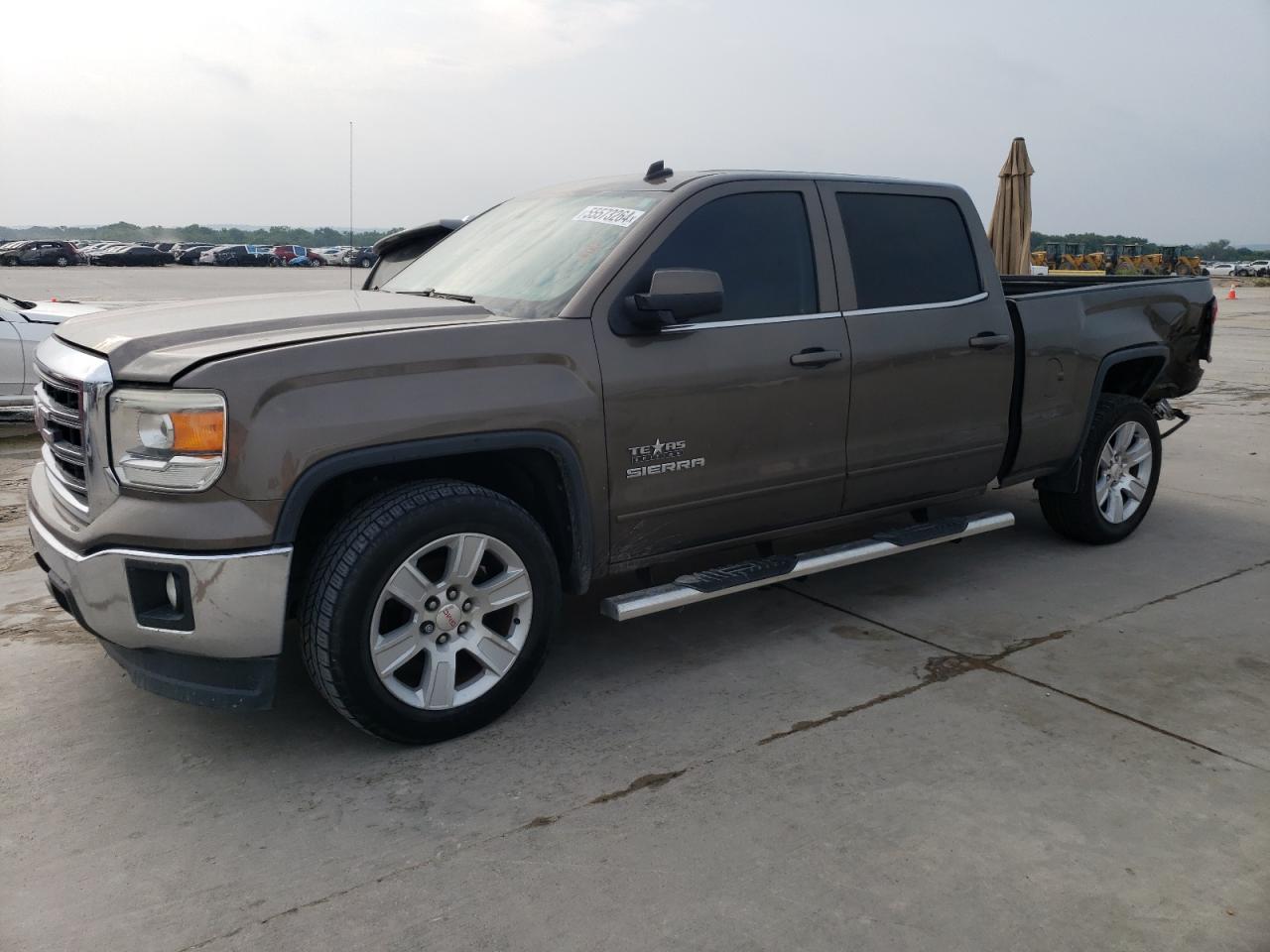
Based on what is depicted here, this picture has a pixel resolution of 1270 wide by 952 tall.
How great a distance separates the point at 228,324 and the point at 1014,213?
10.9m

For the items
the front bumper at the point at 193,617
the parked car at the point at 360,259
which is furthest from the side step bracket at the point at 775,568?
the parked car at the point at 360,259

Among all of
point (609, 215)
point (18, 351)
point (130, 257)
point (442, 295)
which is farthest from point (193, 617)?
point (130, 257)

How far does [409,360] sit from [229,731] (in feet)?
4.61

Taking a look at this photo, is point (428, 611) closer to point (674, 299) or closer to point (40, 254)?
point (674, 299)

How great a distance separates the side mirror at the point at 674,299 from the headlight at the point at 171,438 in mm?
1406

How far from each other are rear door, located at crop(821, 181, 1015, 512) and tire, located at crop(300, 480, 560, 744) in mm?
1584

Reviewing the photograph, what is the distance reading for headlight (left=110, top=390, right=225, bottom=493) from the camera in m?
3.12

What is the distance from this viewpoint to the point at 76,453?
11.2ft

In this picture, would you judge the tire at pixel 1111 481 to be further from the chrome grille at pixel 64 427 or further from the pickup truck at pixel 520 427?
the chrome grille at pixel 64 427

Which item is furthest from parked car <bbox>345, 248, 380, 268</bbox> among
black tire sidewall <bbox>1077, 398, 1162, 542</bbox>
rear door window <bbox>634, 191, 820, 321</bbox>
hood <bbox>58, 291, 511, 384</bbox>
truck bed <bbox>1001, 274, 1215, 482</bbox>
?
black tire sidewall <bbox>1077, 398, 1162, 542</bbox>

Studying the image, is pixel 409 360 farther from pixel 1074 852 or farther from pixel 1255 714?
pixel 1255 714

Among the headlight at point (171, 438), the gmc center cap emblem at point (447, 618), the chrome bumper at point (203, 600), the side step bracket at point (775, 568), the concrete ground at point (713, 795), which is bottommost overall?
the concrete ground at point (713, 795)

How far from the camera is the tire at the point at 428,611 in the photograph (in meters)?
3.30

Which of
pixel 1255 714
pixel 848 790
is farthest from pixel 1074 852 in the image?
pixel 1255 714
